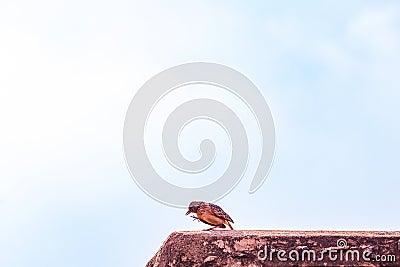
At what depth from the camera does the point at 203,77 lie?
853 cm

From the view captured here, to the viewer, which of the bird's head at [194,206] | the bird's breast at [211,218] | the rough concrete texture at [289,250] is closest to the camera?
the rough concrete texture at [289,250]

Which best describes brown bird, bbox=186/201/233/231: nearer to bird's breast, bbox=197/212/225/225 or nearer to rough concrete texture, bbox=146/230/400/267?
bird's breast, bbox=197/212/225/225

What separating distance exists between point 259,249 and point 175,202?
5.89 feet

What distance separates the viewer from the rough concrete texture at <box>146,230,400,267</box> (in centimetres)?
531

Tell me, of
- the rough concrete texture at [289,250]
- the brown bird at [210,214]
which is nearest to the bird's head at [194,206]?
the brown bird at [210,214]

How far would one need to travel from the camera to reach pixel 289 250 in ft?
17.6

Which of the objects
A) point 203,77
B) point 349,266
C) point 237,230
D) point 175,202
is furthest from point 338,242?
point 203,77

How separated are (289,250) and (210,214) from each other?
3.67 feet

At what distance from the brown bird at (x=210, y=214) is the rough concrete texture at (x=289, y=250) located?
752 millimetres

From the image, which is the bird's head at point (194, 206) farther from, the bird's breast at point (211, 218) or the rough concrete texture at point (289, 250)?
the rough concrete texture at point (289, 250)

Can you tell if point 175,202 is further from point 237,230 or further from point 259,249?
point 259,249

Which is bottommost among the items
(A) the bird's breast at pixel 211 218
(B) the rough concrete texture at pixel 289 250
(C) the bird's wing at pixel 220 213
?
(B) the rough concrete texture at pixel 289 250

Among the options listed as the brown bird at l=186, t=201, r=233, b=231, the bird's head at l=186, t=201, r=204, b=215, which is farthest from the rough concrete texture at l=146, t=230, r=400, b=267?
the bird's head at l=186, t=201, r=204, b=215

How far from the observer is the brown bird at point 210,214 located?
6213mm
